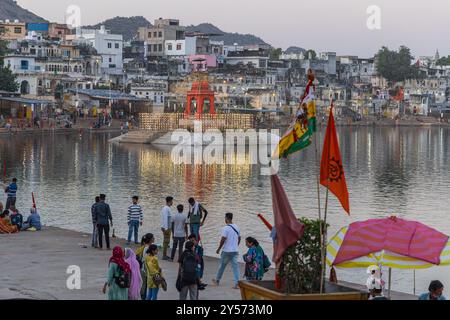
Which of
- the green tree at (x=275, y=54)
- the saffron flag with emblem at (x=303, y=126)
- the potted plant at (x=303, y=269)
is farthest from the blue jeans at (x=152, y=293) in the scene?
the green tree at (x=275, y=54)

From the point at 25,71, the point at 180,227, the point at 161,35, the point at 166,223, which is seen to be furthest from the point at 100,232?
the point at 161,35

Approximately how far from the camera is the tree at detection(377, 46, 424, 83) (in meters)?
160

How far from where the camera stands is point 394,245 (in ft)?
40.0

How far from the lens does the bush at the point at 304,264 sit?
10.5 meters

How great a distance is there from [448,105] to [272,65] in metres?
36.9

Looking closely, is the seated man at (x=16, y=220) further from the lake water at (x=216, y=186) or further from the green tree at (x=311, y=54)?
the green tree at (x=311, y=54)

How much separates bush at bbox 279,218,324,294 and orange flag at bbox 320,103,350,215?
0.41 metres

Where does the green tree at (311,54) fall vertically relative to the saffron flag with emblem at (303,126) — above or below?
above

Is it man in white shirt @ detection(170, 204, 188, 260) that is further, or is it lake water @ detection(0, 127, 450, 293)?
lake water @ detection(0, 127, 450, 293)

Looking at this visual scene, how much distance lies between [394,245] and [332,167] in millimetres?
2054

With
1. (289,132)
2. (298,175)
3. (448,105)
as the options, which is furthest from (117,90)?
(289,132)

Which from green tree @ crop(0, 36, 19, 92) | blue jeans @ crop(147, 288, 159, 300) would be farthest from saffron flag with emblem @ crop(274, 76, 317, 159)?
green tree @ crop(0, 36, 19, 92)

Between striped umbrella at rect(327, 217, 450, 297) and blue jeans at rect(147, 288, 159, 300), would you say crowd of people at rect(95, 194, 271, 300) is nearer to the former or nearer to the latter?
blue jeans at rect(147, 288, 159, 300)

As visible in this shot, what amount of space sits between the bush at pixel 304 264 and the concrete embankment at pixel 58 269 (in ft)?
11.9
